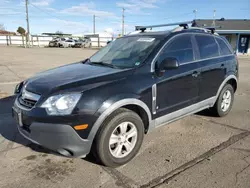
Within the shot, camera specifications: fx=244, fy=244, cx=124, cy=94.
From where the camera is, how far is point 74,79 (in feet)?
10.3

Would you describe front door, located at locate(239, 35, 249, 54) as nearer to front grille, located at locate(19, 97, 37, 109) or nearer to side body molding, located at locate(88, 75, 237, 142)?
side body molding, located at locate(88, 75, 237, 142)

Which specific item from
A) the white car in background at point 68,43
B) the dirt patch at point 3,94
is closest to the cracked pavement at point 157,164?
the dirt patch at point 3,94

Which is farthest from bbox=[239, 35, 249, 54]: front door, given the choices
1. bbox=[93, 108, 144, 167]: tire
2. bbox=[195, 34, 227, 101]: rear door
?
bbox=[93, 108, 144, 167]: tire

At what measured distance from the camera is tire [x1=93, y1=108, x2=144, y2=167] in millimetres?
2992

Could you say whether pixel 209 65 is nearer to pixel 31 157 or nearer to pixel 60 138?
pixel 60 138

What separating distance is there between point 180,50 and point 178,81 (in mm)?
566

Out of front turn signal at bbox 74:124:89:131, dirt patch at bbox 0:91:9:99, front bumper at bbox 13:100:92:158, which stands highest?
front turn signal at bbox 74:124:89:131

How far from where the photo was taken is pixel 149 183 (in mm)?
2871

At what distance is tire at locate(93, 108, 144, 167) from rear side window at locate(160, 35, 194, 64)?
1.11 meters

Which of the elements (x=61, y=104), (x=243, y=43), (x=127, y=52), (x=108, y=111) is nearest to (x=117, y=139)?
(x=108, y=111)

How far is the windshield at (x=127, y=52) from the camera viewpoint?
3.67 meters

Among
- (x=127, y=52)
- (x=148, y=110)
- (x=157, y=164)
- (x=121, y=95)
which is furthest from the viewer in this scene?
(x=127, y=52)

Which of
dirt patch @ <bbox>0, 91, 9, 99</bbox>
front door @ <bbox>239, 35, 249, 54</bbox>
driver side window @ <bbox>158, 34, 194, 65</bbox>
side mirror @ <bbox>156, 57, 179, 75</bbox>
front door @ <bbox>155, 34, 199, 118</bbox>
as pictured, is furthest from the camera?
front door @ <bbox>239, 35, 249, 54</bbox>

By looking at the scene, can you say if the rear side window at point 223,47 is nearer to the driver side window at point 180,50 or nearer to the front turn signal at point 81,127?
the driver side window at point 180,50
